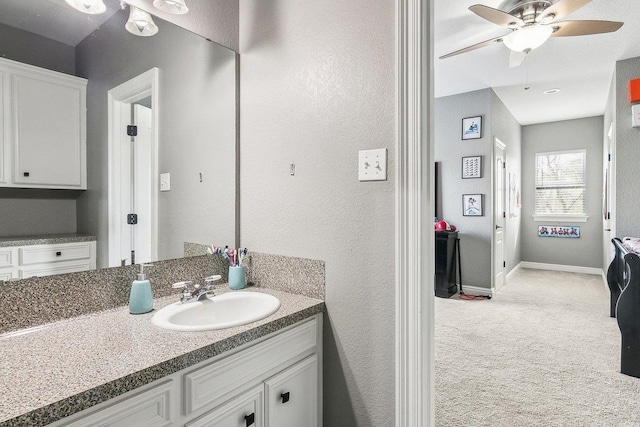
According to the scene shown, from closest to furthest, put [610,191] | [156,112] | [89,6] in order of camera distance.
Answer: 1. [89,6]
2. [156,112]
3. [610,191]

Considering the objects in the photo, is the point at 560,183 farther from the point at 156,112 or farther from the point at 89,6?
the point at 89,6

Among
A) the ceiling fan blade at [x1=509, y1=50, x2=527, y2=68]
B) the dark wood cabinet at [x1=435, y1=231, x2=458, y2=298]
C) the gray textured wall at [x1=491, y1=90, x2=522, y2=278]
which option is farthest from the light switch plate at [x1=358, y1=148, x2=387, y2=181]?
the gray textured wall at [x1=491, y1=90, x2=522, y2=278]

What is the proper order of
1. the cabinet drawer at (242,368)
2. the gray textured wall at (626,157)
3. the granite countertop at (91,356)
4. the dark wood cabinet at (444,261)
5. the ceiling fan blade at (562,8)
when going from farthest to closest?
the dark wood cabinet at (444,261)
the gray textured wall at (626,157)
the ceiling fan blade at (562,8)
the cabinet drawer at (242,368)
the granite countertop at (91,356)

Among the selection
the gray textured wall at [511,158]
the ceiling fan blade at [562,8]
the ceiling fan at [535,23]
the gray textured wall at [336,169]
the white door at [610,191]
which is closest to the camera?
the gray textured wall at [336,169]

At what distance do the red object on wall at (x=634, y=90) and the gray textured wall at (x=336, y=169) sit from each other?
3670mm

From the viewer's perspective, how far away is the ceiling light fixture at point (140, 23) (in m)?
1.41

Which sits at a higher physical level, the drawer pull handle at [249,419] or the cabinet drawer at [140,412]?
the cabinet drawer at [140,412]

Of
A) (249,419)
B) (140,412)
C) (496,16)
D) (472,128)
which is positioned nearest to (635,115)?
(472,128)

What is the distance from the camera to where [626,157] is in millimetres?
3615

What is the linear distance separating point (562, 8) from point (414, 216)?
2.03m

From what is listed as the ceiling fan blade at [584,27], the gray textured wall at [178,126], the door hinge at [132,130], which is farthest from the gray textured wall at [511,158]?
the door hinge at [132,130]

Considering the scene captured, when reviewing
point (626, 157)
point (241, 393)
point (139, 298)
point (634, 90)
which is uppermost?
point (634, 90)

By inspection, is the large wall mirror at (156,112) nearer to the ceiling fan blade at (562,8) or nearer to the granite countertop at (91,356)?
the granite countertop at (91,356)

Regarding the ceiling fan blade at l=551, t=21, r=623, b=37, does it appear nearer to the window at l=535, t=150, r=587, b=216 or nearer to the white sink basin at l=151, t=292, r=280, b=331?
the white sink basin at l=151, t=292, r=280, b=331
